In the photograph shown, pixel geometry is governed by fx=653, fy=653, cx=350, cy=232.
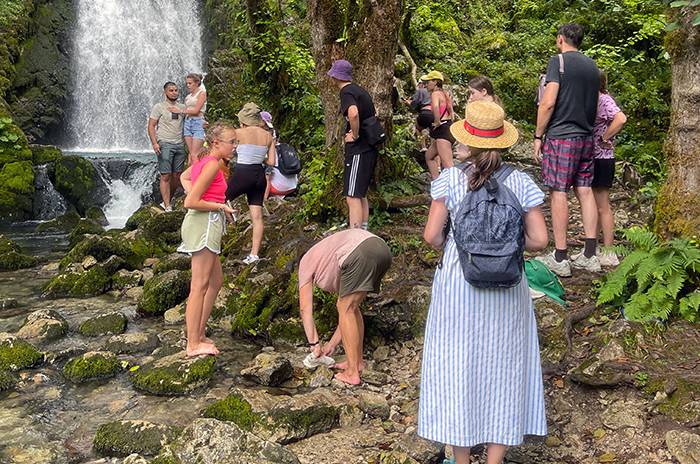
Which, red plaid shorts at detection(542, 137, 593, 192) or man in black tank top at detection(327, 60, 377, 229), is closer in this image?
red plaid shorts at detection(542, 137, 593, 192)

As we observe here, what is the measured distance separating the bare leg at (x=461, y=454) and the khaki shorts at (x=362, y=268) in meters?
1.82

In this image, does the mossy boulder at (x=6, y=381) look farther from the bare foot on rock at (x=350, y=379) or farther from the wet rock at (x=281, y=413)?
the bare foot on rock at (x=350, y=379)

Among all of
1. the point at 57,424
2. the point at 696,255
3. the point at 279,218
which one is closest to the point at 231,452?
the point at 57,424

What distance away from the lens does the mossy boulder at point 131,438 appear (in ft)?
15.2

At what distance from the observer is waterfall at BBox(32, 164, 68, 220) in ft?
49.1

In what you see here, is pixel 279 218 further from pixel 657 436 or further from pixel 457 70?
pixel 457 70

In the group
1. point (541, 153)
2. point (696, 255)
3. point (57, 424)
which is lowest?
point (57, 424)

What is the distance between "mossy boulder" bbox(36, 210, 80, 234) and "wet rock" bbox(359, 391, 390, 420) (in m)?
10.4

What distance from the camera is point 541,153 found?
630 cm

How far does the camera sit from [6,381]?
19.4ft

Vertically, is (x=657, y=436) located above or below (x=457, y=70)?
below

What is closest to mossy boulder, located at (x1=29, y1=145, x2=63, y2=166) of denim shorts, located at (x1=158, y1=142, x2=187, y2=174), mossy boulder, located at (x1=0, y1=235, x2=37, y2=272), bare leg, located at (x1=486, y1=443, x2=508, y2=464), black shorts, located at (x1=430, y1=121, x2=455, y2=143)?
mossy boulder, located at (x1=0, y1=235, x2=37, y2=272)

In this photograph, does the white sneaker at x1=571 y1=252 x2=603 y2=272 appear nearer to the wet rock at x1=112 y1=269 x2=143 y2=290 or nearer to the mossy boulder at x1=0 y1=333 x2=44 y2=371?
the mossy boulder at x1=0 y1=333 x2=44 y2=371

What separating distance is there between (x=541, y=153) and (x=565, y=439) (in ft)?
9.47
